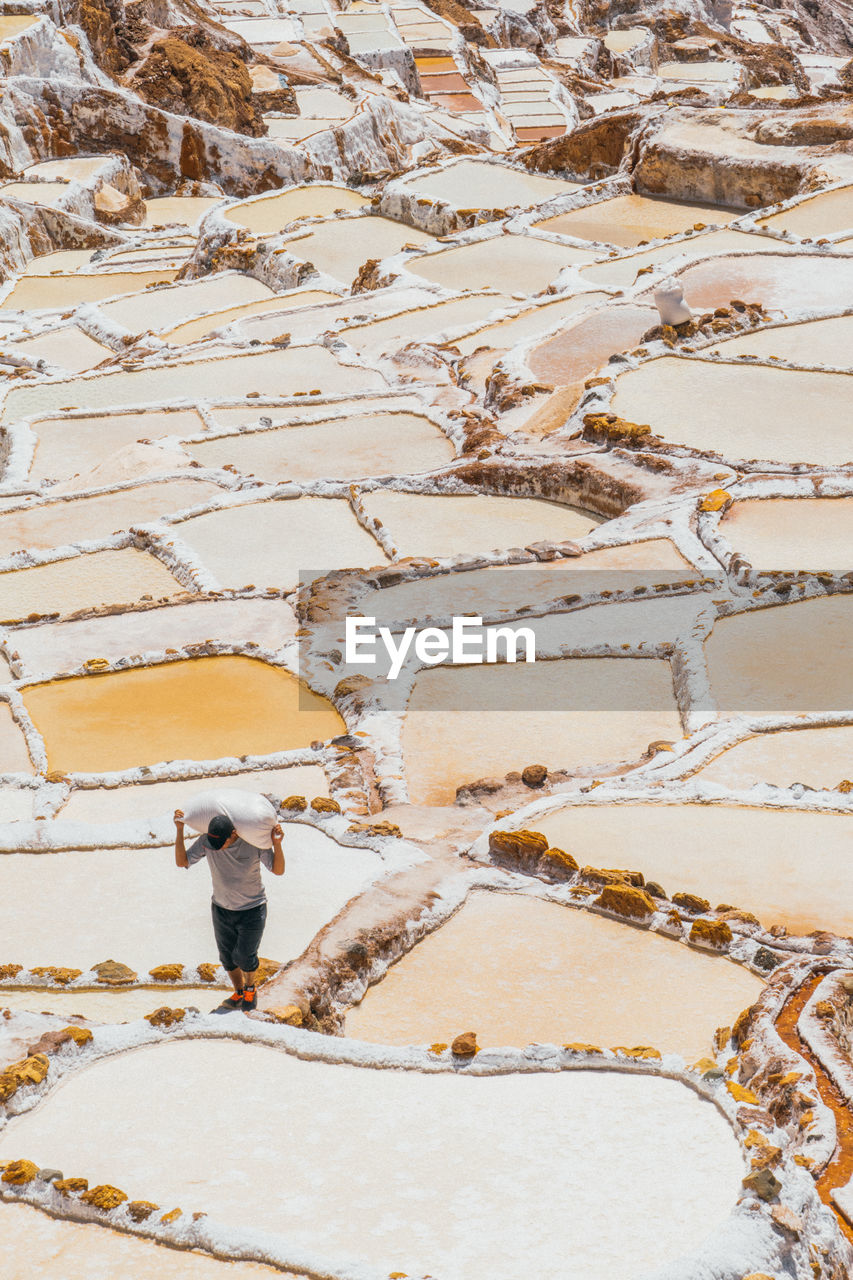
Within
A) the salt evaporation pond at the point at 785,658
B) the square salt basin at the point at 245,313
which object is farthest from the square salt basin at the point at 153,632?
the square salt basin at the point at 245,313

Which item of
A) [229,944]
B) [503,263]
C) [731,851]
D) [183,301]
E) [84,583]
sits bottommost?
[183,301]

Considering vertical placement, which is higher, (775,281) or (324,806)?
(775,281)

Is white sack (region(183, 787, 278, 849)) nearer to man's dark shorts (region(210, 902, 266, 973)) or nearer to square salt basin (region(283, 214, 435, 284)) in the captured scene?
man's dark shorts (region(210, 902, 266, 973))

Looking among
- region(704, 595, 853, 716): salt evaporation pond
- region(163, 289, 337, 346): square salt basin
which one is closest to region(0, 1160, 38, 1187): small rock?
→ region(704, 595, 853, 716): salt evaporation pond

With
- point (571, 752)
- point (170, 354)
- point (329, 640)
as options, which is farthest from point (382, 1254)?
point (170, 354)

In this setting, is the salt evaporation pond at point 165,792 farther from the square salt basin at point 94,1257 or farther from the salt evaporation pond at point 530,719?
the square salt basin at point 94,1257

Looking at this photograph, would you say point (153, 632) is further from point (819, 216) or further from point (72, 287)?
point (72, 287)

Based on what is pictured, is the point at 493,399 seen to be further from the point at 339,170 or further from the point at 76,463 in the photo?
the point at 339,170

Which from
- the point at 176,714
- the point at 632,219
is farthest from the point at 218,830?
the point at 632,219
